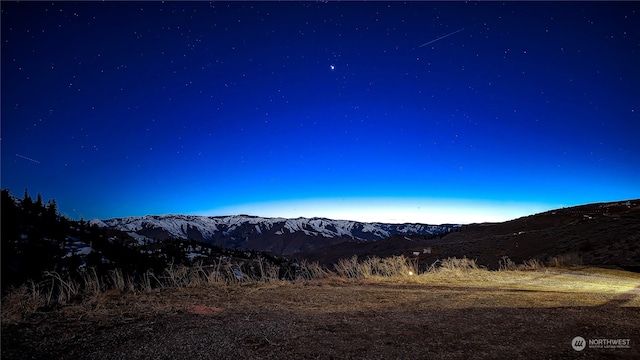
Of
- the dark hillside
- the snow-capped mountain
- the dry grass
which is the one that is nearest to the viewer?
the dry grass

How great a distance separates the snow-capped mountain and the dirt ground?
116112 millimetres

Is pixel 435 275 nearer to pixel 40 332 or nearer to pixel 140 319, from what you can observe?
pixel 140 319

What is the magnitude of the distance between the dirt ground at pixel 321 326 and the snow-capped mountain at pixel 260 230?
116112 millimetres

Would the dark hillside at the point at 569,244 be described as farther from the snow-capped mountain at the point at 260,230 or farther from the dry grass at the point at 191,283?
the snow-capped mountain at the point at 260,230

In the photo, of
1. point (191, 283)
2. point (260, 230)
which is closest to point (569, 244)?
point (191, 283)

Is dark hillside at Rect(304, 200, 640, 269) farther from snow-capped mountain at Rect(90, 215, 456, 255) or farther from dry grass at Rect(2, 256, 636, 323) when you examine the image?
snow-capped mountain at Rect(90, 215, 456, 255)

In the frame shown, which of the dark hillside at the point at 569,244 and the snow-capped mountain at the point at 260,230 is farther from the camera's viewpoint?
the snow-capped mountain at the point at 260,230

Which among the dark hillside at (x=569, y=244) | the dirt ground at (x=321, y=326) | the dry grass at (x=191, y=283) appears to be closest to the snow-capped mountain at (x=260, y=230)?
the dark hillside at (x=569, y=244)

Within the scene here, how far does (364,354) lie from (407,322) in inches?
48.1

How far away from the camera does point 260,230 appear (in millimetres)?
158375

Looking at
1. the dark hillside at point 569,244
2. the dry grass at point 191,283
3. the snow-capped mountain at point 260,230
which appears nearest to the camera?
the dry grass at point 191,283

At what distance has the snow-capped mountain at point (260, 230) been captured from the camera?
12988cm

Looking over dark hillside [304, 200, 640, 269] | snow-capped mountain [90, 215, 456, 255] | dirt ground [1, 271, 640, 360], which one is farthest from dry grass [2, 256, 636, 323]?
snow-capped mountain [90, 215, 456, 255]

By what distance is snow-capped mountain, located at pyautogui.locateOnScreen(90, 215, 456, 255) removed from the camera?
130 m
